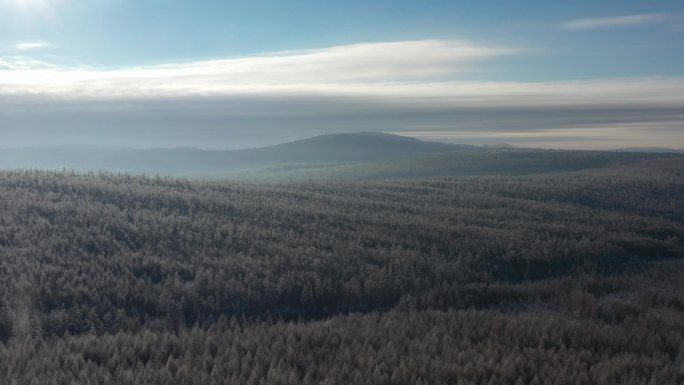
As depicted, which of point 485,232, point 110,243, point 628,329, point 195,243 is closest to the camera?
point 628,329

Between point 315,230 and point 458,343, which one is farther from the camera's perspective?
point 315,230

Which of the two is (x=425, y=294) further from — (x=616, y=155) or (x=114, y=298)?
(x=616, y=155)

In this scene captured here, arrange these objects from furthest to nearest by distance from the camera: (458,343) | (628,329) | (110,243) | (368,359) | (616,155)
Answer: (616,155), (110,243), (628,329), (458,343), (368,359)

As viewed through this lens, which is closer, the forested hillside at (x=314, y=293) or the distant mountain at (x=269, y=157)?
the forested hillside at (x=314, y=293)

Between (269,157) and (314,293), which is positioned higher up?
(269,157)

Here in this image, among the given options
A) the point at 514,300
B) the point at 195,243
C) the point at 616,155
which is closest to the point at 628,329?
the point at 514,300

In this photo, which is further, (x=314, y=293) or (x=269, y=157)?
(x=269, y=157)

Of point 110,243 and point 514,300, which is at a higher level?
point 110,243

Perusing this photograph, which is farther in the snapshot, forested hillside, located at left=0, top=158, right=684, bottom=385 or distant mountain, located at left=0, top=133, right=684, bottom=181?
distant mountain, located at left=0, top=133, right=684, bottom=181
